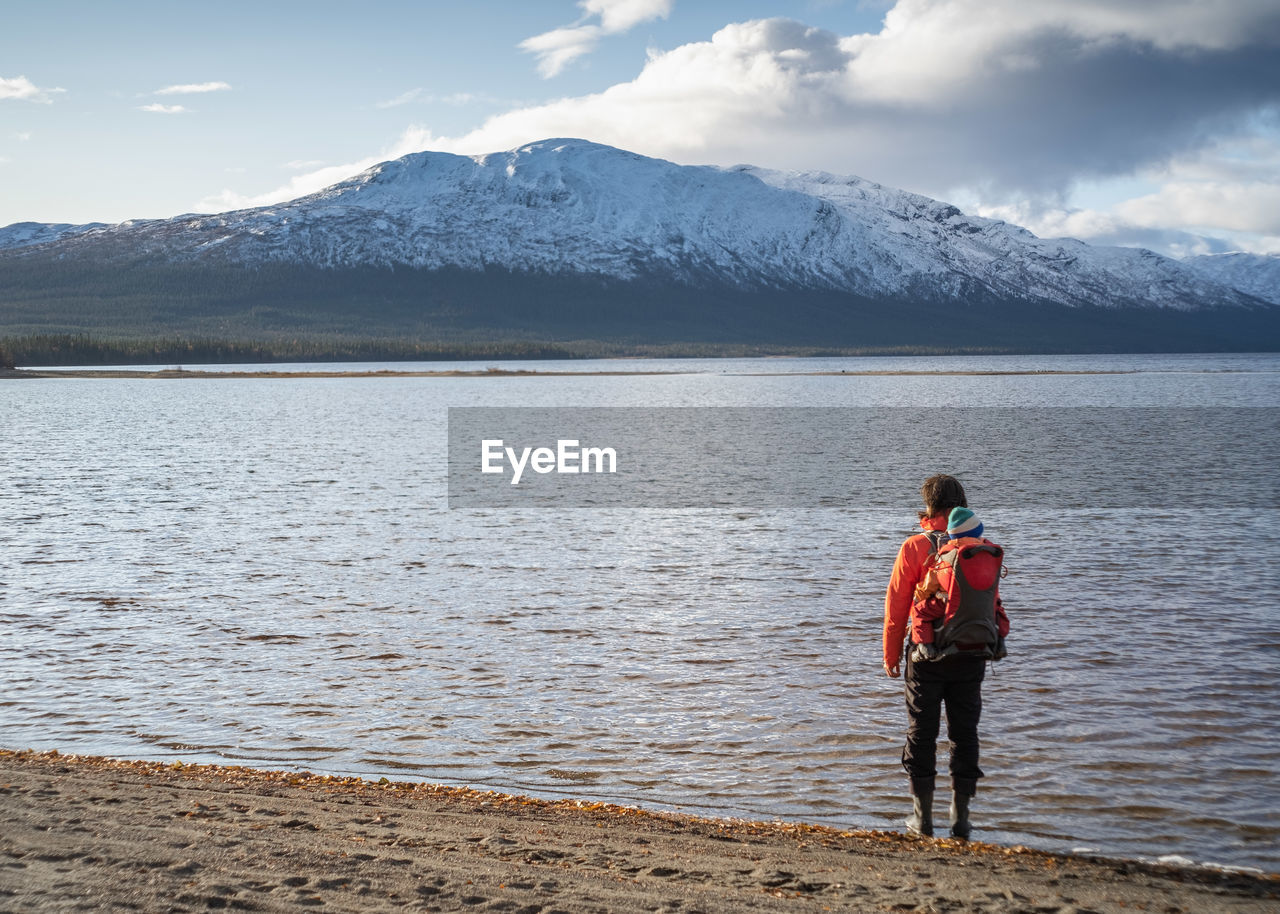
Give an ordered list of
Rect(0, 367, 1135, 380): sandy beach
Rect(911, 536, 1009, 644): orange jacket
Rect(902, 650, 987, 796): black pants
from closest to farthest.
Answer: Rect(911, 536, 1009, 644): orange jacket < Rect(902, 650, 987, 796): black pants < Rect(0, 367, 1135, 380): sandy beach

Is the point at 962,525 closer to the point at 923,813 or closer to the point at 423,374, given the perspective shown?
the point at 923,813

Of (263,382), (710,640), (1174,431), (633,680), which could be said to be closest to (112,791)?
(633,680)

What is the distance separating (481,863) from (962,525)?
4325 mm

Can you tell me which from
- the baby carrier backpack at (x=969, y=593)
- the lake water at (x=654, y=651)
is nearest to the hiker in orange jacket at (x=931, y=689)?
the baby carrier backpack at (x=969, y=593)

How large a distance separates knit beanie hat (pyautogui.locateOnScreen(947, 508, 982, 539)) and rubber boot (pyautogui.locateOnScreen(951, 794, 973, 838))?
227 cm

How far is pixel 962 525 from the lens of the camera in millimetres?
9023

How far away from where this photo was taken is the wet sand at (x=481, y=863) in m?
7.48

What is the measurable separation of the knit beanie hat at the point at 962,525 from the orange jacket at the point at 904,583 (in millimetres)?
227

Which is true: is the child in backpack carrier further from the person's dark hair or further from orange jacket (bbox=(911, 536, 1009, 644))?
the person's dark hair

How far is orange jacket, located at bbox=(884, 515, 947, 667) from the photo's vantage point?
9336 mm

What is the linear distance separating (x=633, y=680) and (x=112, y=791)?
6465 mm

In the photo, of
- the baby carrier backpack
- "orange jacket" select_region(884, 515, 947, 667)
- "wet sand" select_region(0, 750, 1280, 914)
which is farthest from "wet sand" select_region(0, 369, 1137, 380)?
the baby carrier backpack

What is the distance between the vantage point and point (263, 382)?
16050 cm

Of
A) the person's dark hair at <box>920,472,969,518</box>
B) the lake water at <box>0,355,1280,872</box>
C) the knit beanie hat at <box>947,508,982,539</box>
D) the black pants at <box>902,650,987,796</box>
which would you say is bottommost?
the lake water at <box>0,355,1280,872</box>
